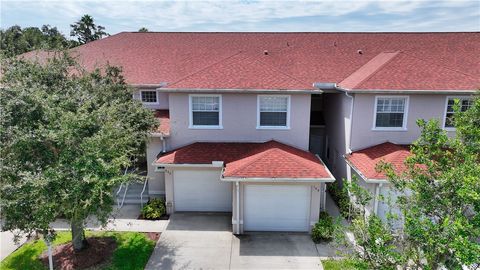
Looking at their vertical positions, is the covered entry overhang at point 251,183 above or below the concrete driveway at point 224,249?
above

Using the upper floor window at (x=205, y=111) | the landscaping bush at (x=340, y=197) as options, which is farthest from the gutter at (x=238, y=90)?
the landscaping bush at (x=340, y=197)

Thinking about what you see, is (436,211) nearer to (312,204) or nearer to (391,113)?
(312,204)

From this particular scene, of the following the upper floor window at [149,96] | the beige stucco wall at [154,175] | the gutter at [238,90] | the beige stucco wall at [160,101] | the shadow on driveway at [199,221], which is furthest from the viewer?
the upper floor window at [149,96]

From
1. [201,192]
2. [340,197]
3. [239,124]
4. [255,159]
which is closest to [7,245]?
[201,192]

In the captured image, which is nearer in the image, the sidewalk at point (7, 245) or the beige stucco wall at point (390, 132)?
the sidewalk at point (7, 245)

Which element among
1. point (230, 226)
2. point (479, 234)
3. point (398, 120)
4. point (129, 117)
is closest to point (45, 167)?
point (129, 117)

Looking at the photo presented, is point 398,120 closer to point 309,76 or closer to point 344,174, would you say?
point 344,174

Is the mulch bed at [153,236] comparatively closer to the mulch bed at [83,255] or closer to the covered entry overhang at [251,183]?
the mulch bed at [83,255]
